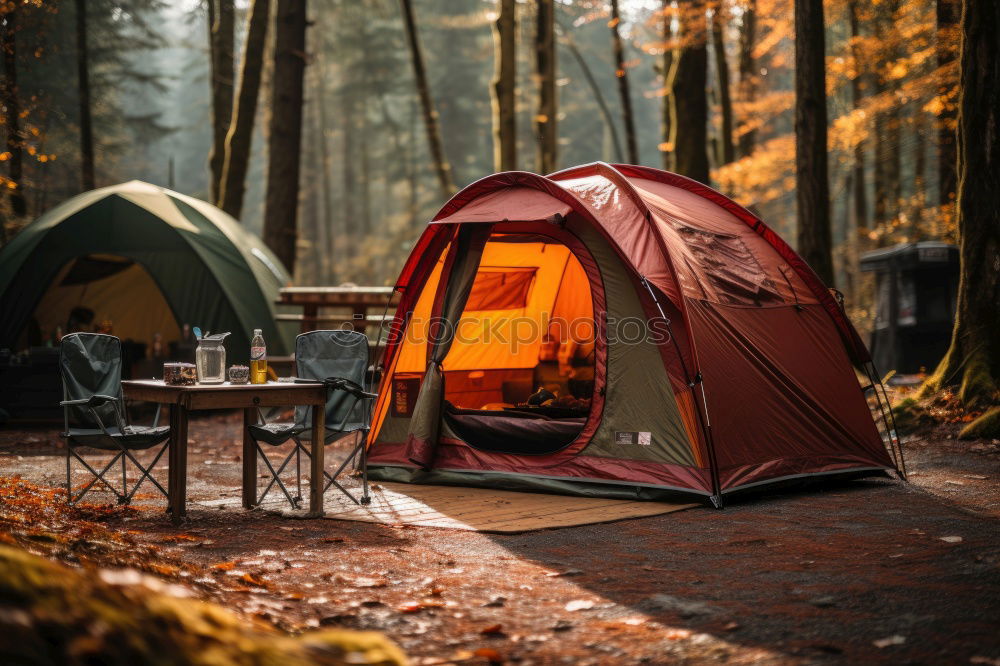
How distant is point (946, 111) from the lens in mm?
13414

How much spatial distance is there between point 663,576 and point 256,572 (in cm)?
172

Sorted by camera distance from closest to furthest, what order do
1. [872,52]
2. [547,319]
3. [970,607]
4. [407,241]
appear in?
[970,607], [547,319], [872,52], [407,241]

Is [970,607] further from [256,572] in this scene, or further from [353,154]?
[353,154]

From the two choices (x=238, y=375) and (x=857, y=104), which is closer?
(x=238, y=375)

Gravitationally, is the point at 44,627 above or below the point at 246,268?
below

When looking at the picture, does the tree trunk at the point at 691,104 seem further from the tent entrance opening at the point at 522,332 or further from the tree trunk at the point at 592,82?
the tree trunk at the point at 592,82

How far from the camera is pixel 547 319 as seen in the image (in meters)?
8.48

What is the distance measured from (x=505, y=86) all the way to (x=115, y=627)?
13223mm

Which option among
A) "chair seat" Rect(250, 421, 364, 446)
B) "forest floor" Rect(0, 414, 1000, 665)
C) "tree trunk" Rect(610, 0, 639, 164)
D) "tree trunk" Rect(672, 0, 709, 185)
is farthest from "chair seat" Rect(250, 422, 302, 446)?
"tree trunk" Rect(610, 0, 639, 164)

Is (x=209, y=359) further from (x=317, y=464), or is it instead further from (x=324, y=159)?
(x=324, y=159)

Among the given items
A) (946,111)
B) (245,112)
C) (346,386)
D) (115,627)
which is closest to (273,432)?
(346,386)

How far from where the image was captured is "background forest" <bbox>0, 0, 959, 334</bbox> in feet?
44.7

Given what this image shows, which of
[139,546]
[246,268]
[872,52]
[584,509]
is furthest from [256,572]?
[872,52]

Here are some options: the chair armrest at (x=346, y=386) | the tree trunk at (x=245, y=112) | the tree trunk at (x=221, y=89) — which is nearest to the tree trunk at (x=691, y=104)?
the tree trunk at (x=245, y=112)
